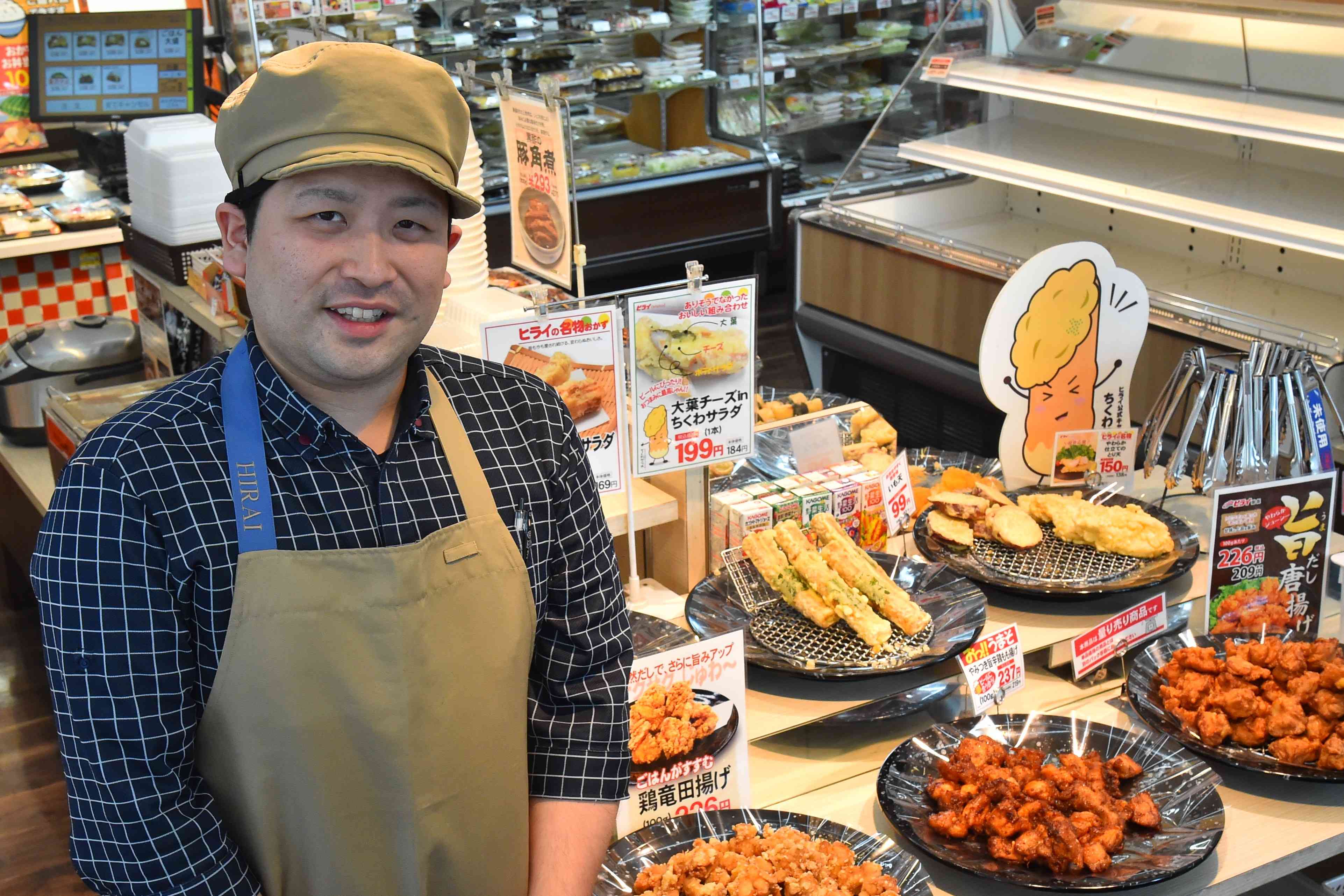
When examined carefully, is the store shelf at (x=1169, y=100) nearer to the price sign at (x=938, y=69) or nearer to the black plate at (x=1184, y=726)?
the price sign at (x=938, y=69)

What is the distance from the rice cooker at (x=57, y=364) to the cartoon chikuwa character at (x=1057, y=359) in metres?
2.76

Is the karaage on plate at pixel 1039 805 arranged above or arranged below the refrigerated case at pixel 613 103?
below

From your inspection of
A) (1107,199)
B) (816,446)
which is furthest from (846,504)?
(1107,199)

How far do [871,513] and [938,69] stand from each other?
2.50 meters

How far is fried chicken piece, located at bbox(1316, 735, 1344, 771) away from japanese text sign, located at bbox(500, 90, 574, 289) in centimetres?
163

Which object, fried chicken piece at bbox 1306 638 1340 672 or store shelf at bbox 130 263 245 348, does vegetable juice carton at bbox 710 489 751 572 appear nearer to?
fried chicken piece at bbox 1306 638 1340 672

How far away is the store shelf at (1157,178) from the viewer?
11.9 ft

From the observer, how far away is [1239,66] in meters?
3.96

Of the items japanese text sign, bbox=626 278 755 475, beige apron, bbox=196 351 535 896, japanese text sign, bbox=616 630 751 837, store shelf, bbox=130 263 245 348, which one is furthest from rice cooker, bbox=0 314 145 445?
beige apron, bbox=196 351 535 896

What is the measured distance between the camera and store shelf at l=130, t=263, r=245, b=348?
320 centimetres

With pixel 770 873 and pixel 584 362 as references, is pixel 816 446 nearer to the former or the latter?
pixel 584 362

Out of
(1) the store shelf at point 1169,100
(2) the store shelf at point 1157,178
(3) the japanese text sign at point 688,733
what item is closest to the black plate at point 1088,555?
(3) the japanese text sign at point 688,733

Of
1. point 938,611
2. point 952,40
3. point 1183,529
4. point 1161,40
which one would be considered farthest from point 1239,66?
point 938,611

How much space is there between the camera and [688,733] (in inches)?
70.9
